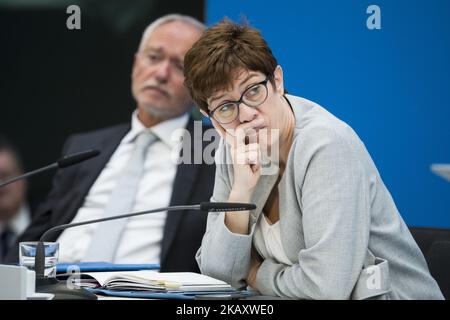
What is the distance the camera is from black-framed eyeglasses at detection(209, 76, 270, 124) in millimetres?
2279

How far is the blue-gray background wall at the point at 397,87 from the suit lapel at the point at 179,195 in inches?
28.5

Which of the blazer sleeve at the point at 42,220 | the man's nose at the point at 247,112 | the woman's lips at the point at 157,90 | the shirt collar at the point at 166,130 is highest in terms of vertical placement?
the woman's lips at the point at 157,90

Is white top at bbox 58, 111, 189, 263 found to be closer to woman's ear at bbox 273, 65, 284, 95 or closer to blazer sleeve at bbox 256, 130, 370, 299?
woman's ear at bbox 273, 65, 284, 95

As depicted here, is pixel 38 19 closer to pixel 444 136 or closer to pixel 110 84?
pixel 110 84

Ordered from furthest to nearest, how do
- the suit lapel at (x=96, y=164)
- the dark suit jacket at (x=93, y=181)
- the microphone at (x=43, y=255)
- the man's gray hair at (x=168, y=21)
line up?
the man's gray hair at (x=168, y=21) → the suit lapel at (x=96, y=164) → the dark suit jacket at (x=93, y=181) → the microphone at (x=43, y=255)

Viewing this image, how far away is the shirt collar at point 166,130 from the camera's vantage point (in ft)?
13.2

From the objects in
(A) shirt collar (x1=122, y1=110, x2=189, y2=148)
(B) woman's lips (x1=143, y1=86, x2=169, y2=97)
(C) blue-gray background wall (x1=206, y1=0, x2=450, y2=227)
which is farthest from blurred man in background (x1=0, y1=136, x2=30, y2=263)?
(C) blue-gray background wall (x1=206, y1=0, x2=450, y2=227)

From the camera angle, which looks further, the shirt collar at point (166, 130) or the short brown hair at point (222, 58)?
the shirt collar at point (166, 130)

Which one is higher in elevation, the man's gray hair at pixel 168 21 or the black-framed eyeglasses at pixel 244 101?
the man's gray hair at pixel 168 21

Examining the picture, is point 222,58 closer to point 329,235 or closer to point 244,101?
point 244,101

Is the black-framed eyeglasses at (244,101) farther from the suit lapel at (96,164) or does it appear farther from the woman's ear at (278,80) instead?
the suit lapel at (96,164)

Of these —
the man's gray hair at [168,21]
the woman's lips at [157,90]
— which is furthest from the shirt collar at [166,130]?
the man's gray hair at [168,21]

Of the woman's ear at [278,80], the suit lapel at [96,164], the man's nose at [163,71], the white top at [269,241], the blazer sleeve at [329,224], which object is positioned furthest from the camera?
the man's nose at [163,71]

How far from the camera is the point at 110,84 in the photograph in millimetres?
4395
